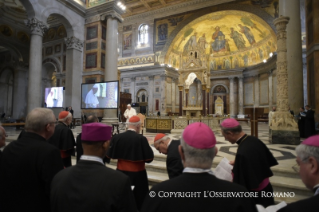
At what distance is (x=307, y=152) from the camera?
1.24 m

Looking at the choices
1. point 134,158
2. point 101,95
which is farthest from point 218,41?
point 134,158

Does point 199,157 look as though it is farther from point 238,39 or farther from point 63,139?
point 238,39

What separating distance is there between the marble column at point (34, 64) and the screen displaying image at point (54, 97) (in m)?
0.88

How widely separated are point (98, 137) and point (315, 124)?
10.6 meters

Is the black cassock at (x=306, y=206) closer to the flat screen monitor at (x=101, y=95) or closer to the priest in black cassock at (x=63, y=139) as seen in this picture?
the priest in black cassock at (x=63, y=139)

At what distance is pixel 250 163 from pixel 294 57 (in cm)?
911

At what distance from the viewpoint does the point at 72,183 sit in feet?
4.04

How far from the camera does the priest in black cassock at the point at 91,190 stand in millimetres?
1166

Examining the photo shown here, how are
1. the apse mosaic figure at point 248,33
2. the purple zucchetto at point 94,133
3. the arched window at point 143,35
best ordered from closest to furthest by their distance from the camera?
the purple zucchetto at point 94,133 < the apse mosaic figure at point 248,33 < the arched window at point 143,35

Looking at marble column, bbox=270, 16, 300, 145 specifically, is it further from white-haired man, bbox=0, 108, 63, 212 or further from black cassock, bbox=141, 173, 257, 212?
white-haired man, bbox=0, 108, 63, 212

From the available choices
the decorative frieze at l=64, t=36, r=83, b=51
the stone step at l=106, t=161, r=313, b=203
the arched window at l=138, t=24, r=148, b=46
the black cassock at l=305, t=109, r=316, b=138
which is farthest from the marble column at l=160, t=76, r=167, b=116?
the stone step at l=106, t=161, r=313, b=203

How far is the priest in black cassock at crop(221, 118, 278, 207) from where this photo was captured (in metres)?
2.22

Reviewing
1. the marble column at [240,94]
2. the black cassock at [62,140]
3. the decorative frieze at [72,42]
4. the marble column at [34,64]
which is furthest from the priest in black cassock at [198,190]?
the marble column at [240,94]

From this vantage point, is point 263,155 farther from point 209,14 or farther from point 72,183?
point 209,14
